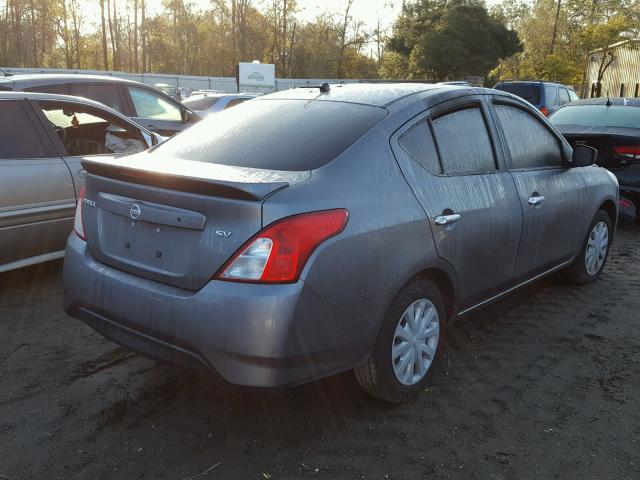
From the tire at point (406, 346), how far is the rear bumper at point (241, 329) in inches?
5.9

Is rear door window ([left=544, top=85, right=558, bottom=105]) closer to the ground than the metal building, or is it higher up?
closer to the ground

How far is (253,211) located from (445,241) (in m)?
1.15

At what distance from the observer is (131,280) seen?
282cm

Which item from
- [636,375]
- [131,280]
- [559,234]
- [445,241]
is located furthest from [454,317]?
[131,280]

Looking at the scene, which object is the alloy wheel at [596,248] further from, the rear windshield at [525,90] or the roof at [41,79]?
the rear windshield at [525,90]

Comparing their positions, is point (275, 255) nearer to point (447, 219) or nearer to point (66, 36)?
point (447, 219)

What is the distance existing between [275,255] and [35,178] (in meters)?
3.05

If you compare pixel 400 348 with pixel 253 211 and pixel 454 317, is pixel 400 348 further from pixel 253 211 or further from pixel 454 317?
pixel 253 211

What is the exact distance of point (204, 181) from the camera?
8.53ft

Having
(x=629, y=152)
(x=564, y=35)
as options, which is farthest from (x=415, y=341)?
(x=564, y=35)

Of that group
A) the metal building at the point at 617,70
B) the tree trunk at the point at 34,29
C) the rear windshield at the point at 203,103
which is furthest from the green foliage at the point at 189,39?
the rear windshield at the point at 203,103

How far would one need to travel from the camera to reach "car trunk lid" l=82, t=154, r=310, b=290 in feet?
8.36

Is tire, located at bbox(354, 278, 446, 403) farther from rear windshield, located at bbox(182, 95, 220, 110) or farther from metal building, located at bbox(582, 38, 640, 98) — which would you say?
metal building, located at bbox(582, 38, 640, 98)

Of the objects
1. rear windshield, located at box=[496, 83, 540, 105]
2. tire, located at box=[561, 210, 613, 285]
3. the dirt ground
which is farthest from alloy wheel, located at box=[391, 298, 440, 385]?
rear windshield, located at box=[496, 83, 540, 105]
